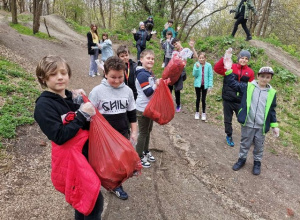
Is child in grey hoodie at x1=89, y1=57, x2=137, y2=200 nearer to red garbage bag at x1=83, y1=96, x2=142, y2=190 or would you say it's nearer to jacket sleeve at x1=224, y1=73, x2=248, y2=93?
red garbage bag at x1=83, y1=96, x2=142, y2=190

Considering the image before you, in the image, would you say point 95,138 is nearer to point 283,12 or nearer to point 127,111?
point 127,111

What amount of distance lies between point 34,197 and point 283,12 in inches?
693

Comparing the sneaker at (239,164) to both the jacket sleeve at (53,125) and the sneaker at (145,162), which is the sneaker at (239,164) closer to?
the sneaker at (145,162)

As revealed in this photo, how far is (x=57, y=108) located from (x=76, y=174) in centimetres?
52

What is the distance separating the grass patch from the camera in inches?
165

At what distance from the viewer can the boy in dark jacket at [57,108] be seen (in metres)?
1.75

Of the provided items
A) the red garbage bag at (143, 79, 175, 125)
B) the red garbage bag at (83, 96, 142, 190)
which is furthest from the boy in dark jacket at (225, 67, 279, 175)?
the red garbage bag at (83, 96, 142, 190)

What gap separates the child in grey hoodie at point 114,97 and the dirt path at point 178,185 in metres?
1.03

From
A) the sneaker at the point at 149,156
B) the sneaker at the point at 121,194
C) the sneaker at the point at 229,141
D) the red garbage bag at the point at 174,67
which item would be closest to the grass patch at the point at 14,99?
the sneaker at the point at 121,194

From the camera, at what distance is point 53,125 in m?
1.74

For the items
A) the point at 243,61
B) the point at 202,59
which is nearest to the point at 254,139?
the point at 243,61

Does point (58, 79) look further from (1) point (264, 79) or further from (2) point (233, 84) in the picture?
(1) point (264, 79)

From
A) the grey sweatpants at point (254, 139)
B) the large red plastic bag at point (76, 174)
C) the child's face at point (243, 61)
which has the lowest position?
the grey sweatpants at point (254, 139)

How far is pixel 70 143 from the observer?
184 cm
